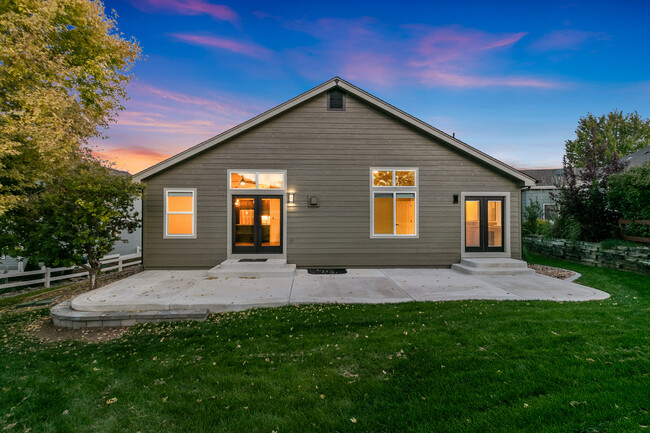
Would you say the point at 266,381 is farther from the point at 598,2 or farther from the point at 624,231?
the point at 598,2

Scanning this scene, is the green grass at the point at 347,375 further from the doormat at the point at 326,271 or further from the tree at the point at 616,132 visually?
the tree at the point at 616,132

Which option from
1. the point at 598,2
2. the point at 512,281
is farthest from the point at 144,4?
the point at 598,2

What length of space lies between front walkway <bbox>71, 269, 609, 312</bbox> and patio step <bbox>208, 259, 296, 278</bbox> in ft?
0.74

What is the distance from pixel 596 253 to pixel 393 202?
6.73m

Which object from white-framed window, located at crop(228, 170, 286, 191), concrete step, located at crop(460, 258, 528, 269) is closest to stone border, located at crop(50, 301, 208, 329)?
white-framed window, located at crop(228, 170, 286, 191)

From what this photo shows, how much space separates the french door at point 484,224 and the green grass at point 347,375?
420 cm

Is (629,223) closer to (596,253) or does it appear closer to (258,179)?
(596,253)

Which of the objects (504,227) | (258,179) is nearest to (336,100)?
(258,179)

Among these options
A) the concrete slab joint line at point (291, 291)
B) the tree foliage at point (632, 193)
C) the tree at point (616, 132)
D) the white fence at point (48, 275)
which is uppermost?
the tree at point (616, 132)

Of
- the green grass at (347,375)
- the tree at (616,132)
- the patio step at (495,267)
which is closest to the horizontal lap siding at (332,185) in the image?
the patio step at (495,267)

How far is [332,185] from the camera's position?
27.4 feet

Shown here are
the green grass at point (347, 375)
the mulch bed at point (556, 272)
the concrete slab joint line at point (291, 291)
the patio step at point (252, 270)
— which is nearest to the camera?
the green grass at point (347, 375)

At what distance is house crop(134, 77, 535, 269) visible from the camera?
812cm

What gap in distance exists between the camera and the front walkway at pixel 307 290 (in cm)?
486
